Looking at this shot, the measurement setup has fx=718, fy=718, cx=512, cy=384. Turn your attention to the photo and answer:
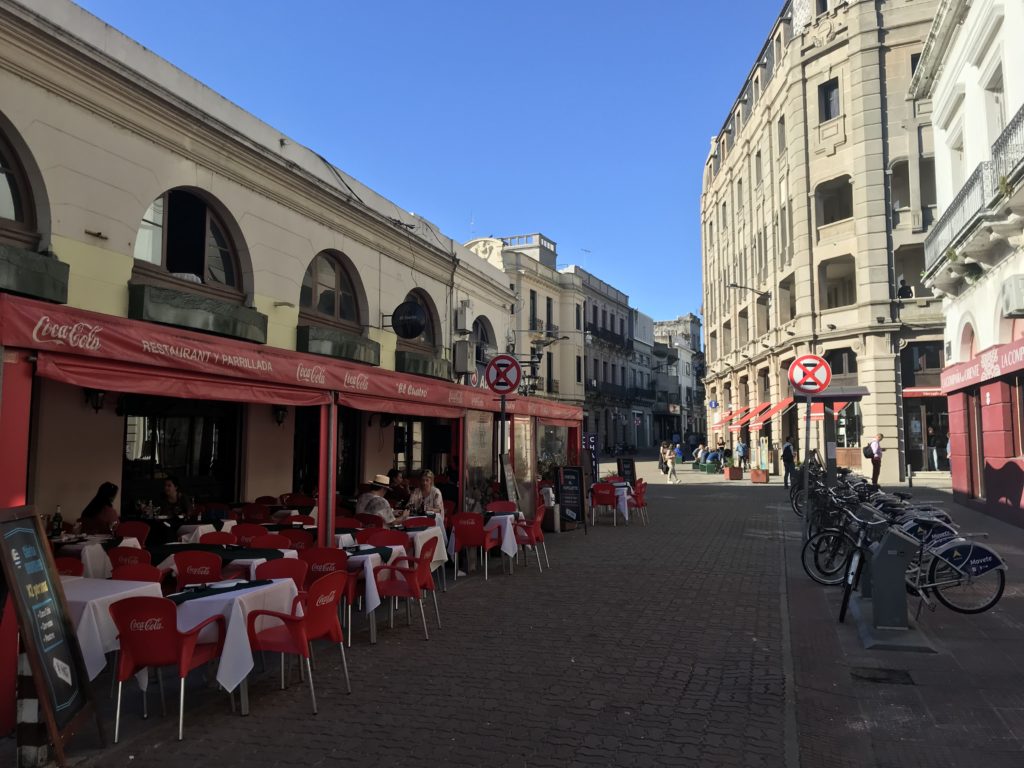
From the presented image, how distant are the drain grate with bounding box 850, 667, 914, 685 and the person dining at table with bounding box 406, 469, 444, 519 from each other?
5734 millimetres

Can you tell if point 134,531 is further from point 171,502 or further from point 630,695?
point 630,695

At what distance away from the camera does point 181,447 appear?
38.6 feet

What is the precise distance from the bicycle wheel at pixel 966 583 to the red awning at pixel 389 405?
6.05m

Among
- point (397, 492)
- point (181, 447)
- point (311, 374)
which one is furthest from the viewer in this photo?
point (397, 492)

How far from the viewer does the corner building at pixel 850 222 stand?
1043 inches

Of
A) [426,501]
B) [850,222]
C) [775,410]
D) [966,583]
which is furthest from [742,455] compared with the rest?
[966,583]

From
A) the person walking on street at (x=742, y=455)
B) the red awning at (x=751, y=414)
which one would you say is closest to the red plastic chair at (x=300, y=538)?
the red awning at (x=751, y=414)

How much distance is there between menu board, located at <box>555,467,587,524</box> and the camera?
14227 mm

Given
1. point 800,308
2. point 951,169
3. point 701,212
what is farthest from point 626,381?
point 951,169

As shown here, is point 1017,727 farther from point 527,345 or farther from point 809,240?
point 527,345

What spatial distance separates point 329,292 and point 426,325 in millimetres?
4216

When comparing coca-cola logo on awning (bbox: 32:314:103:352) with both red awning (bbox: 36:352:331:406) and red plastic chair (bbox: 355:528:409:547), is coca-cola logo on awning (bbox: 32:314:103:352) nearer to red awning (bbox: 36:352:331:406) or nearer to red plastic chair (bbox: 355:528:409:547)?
red awning (bbox: 36:352:331:406)

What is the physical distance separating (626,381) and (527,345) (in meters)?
18.9

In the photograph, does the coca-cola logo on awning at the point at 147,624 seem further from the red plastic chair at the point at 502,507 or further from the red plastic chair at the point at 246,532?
the red plastic chair at the point at 502,507
